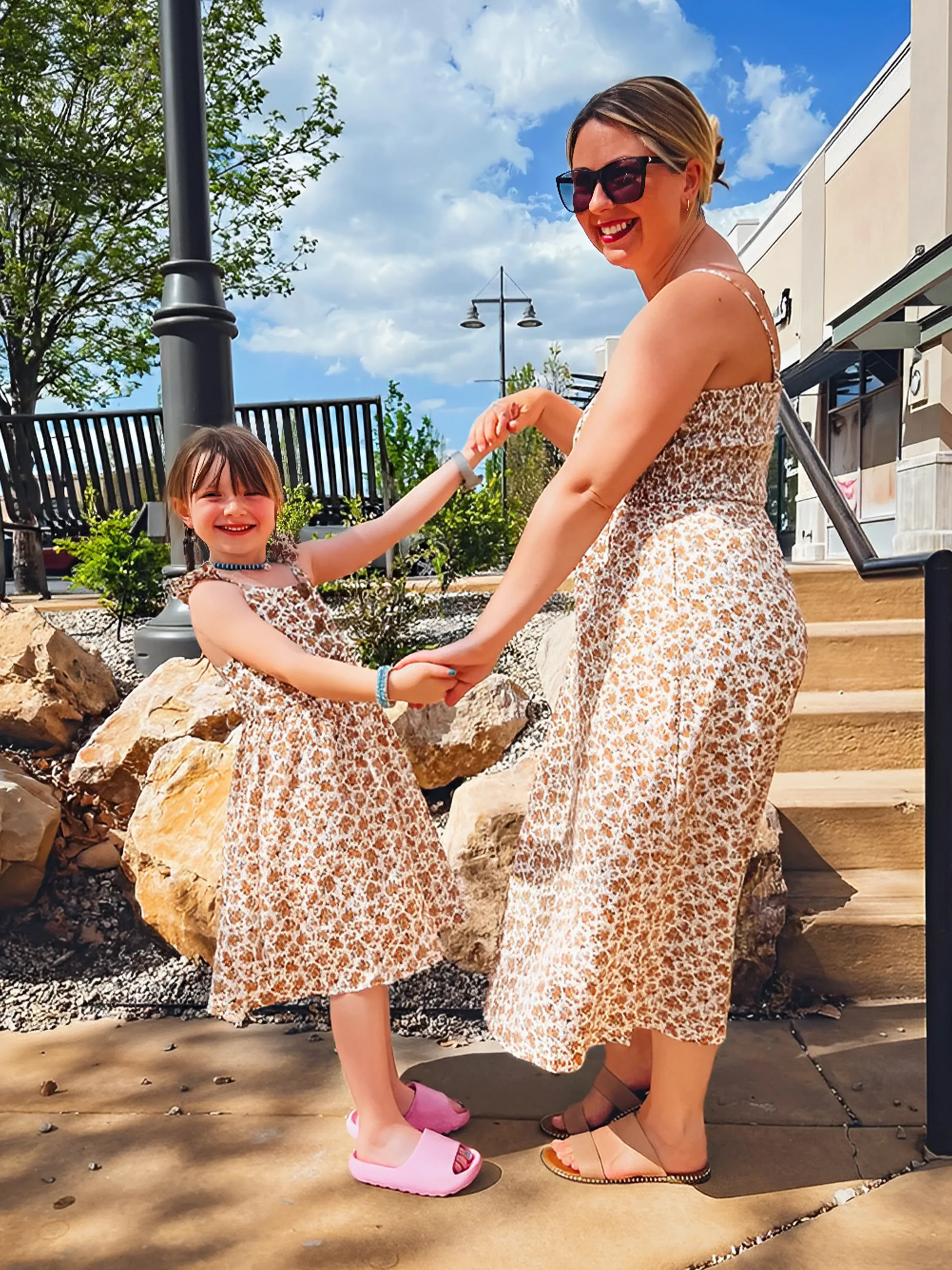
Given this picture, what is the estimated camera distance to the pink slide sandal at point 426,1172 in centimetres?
206

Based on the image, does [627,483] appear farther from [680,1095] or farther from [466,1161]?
[466,1161]

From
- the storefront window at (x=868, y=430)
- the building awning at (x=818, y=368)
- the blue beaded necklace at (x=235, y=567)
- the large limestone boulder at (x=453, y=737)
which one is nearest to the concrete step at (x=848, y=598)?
the large limestone boulder at (x=453, y=737)

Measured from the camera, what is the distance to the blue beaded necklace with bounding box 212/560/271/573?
7.21ft

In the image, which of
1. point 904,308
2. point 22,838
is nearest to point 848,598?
point 22,838

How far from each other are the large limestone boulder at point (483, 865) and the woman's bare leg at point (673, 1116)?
0.88 meters

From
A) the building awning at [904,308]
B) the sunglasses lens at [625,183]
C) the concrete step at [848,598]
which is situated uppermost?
the building awning at [904,308]

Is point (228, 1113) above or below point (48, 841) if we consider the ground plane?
below

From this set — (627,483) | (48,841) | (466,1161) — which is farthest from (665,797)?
(48,841)

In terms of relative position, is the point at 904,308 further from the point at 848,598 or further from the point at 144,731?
the point at 144,731

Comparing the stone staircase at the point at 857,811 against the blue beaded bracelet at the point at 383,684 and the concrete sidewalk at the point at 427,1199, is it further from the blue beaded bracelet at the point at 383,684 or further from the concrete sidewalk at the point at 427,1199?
the blue beaded bracelet at the point at 383,684

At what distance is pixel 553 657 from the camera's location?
161 inches

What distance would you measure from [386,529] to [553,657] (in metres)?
1.78

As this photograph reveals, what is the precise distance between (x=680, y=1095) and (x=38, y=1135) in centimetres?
149

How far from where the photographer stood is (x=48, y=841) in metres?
3.35
